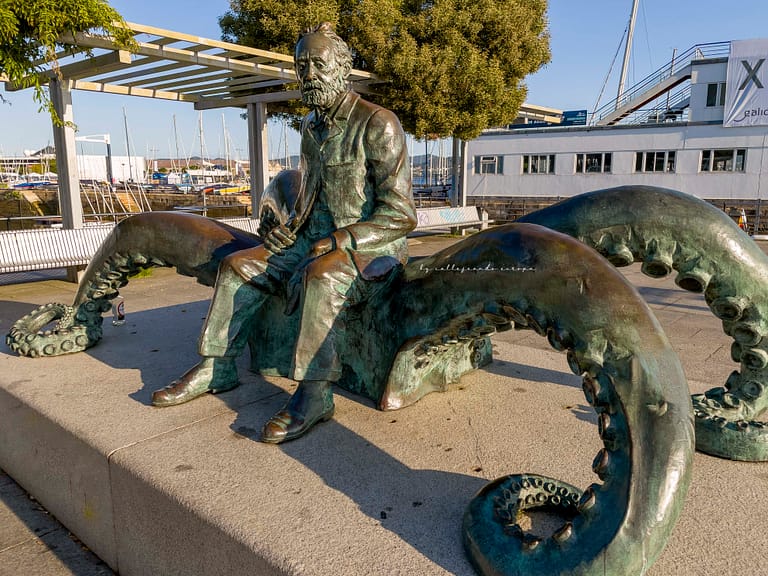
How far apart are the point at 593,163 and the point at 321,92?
20552 millimetres

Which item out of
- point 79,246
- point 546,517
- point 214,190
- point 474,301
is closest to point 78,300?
point 474,301

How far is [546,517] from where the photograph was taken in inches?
75.2

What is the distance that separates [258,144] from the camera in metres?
11.2

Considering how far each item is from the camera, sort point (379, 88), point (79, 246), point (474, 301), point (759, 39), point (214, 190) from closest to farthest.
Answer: point (474, 301) < point (79, 246) < point (379, 88) < point (759, 39) < point (214, 190)

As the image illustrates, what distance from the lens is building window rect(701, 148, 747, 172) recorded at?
1884 cm

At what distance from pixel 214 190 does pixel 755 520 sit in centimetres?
5118

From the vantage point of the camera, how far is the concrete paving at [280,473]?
5.87ft

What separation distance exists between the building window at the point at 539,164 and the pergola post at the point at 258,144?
1364 cm

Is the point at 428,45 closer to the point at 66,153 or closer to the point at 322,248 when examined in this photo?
the point at 66,153

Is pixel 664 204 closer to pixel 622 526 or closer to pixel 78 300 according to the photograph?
pixel 622 526

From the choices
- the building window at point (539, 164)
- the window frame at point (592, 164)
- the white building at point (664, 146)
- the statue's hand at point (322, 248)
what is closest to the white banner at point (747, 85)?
the white building at point (664, 146)

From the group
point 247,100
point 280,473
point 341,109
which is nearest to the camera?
point 280,473

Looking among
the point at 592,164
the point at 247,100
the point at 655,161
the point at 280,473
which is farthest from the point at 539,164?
the point at 280,473

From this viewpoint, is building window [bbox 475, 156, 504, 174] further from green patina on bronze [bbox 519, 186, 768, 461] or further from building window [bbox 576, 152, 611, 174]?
green patina on bronze [bbox 519, 186, 768, 461]
